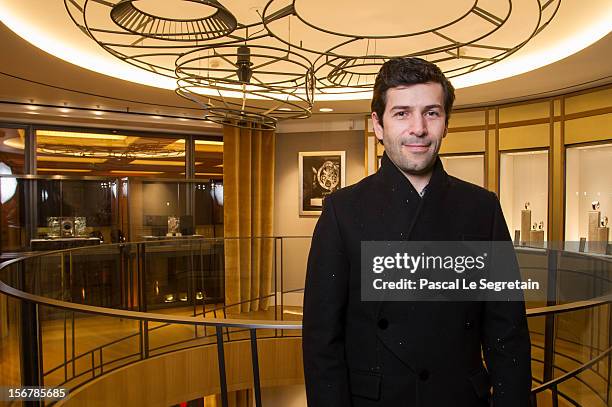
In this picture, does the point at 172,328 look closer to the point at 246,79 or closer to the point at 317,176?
the point at 317,176

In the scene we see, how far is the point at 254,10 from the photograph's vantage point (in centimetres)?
340

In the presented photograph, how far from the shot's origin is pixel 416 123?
117cm

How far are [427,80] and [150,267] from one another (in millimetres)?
4851

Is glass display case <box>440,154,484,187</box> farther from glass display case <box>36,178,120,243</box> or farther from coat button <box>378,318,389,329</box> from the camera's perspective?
coat button <box>378,318,389,329</box>

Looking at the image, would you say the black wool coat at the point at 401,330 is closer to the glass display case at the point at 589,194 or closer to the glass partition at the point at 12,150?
the glass display case at the point at 589,194

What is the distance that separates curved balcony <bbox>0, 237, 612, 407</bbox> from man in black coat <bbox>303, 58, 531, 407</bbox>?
52cm

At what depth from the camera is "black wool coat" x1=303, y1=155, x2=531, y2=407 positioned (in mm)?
1200

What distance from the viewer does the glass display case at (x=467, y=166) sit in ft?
20.8

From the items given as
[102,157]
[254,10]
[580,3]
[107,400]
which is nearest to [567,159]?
[580,3]

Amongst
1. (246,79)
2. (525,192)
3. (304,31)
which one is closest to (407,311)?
(246,79)

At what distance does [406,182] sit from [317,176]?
19.7 feet

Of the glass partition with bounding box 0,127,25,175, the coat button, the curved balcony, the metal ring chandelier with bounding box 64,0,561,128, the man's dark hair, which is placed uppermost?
the metal ring chandelier with bounding box 64,0,561,128

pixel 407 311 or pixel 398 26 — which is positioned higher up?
pixel 398 26

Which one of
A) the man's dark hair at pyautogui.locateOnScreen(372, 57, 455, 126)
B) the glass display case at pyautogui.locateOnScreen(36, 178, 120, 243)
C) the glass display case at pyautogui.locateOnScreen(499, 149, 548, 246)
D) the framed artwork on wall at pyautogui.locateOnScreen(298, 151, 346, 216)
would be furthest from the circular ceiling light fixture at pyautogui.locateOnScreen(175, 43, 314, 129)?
the glass display case at pyautogui.locateOnScreen(499, 149, 548, 246)
